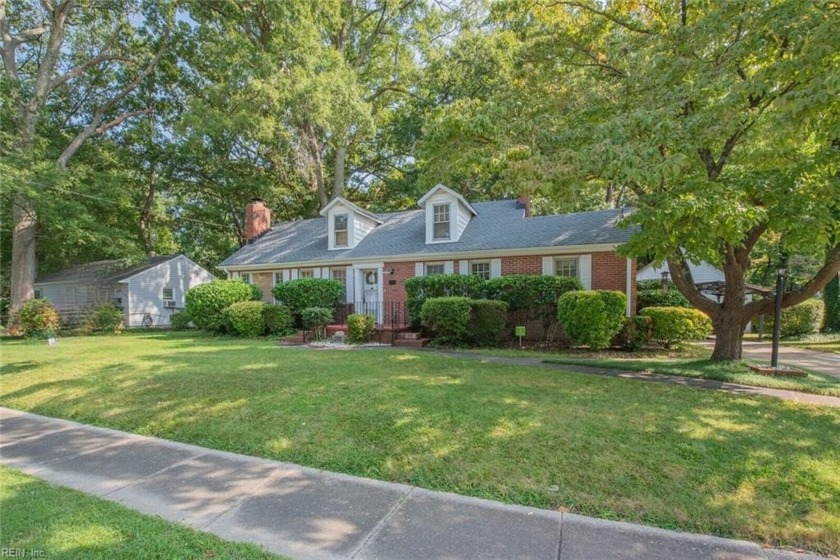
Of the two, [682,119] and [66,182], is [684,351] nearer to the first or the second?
[682,119]

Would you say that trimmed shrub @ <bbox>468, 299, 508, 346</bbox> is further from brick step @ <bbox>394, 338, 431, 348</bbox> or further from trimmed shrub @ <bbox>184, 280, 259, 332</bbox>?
trimmed shrub @ <bbox>184, 280, 259, 332</bbox>

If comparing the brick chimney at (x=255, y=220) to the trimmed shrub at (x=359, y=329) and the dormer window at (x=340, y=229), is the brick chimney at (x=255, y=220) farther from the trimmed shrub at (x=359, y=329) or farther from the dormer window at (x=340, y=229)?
the trimmed shrub at (x=359, y=329)

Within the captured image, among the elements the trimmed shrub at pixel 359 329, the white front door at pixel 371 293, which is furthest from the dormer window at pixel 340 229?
the trimmed shrub at pixel 359 329

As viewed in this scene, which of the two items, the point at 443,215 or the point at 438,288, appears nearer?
the point at 438,288

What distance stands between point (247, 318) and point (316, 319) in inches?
101

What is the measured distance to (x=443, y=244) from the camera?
14.8 metres

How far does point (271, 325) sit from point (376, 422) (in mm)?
10481

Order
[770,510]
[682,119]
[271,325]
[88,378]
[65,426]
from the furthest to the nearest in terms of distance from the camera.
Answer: [271,325] → [88,378] → [682,119] → [65,426] → [770,510]

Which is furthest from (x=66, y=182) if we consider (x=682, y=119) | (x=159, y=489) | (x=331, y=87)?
(x=682, y=119)

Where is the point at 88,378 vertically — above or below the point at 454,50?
below

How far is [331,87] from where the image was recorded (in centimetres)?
1784

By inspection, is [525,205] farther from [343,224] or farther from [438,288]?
[343,224]

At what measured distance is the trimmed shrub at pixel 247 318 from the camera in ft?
45.4

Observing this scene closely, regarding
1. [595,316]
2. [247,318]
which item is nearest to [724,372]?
[595,316]
